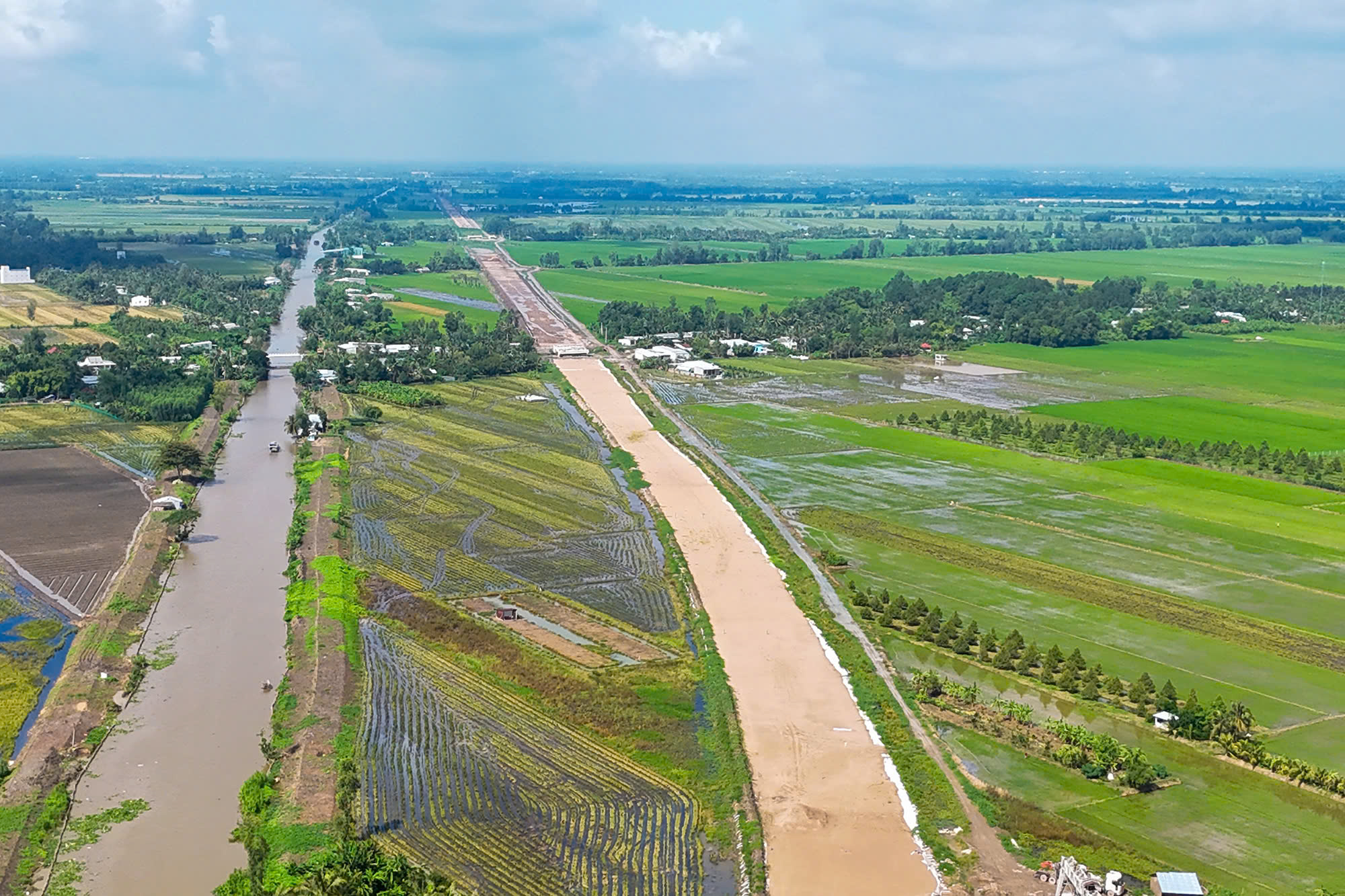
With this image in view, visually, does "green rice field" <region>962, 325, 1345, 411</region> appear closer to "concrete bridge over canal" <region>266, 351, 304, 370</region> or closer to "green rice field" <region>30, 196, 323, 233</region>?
"concrete bridge over canal" <region>266, 351, 304, 370</region>

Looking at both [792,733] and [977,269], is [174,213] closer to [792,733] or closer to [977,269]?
[977,269]

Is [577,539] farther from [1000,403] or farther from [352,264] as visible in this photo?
[352,264]

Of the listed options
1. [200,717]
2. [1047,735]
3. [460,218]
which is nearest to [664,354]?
[200,717]

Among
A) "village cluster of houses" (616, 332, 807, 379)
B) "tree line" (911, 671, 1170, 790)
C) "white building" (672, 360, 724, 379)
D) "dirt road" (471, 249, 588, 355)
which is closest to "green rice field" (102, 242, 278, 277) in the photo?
"dirt road" (471, 249, 588, 355)

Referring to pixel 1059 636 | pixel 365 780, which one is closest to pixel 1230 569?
pixel 1059 636

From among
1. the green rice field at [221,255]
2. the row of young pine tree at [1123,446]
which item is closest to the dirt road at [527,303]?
the green rice field at [221,255]

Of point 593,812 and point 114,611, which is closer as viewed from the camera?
point 593,812
